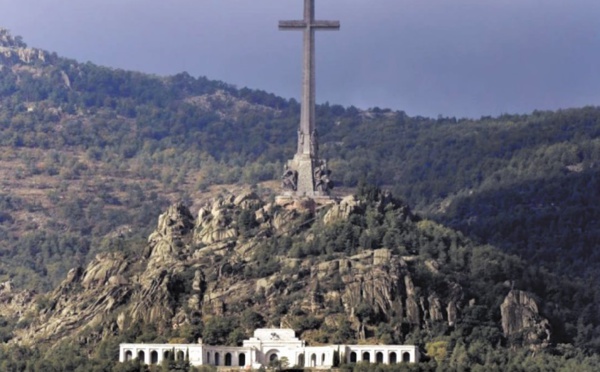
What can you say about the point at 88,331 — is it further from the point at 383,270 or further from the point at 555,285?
the point at 555,285

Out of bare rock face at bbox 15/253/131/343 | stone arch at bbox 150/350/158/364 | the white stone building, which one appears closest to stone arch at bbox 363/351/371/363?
the white stone building

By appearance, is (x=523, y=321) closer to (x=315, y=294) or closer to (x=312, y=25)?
(x=315, y=294)

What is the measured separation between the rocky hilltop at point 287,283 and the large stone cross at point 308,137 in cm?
247

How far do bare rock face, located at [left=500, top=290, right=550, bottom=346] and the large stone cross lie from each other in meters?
15.5

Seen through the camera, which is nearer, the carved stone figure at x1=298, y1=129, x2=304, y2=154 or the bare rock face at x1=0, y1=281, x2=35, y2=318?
the carved stone figure at x1=298, y1=129, x2=304, y2=154

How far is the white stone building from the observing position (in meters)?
156

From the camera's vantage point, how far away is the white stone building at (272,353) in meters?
156

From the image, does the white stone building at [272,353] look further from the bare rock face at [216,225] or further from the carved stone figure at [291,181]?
the carved stone figure at [291,181]

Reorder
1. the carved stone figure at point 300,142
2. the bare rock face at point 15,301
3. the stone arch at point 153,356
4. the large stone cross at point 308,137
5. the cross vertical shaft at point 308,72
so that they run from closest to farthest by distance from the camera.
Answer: the stone arch at point 153,356, the large stone cross at point 308,137, the cross vertical shaft at point 308,72, the carved stone figure at point 300,142, the bare rock face at point 15,301

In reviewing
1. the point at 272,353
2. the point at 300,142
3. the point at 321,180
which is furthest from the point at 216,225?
the point at 272,353

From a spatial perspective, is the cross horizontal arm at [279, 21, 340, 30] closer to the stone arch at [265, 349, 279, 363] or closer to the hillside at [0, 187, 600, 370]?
the hillside at [0, 187, 600, 370]

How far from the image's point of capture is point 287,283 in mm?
165500

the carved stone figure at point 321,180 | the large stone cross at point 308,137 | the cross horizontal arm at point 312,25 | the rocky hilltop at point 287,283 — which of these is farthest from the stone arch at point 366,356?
the cross horizontal arm at point 312,25

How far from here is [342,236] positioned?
17012 cm
